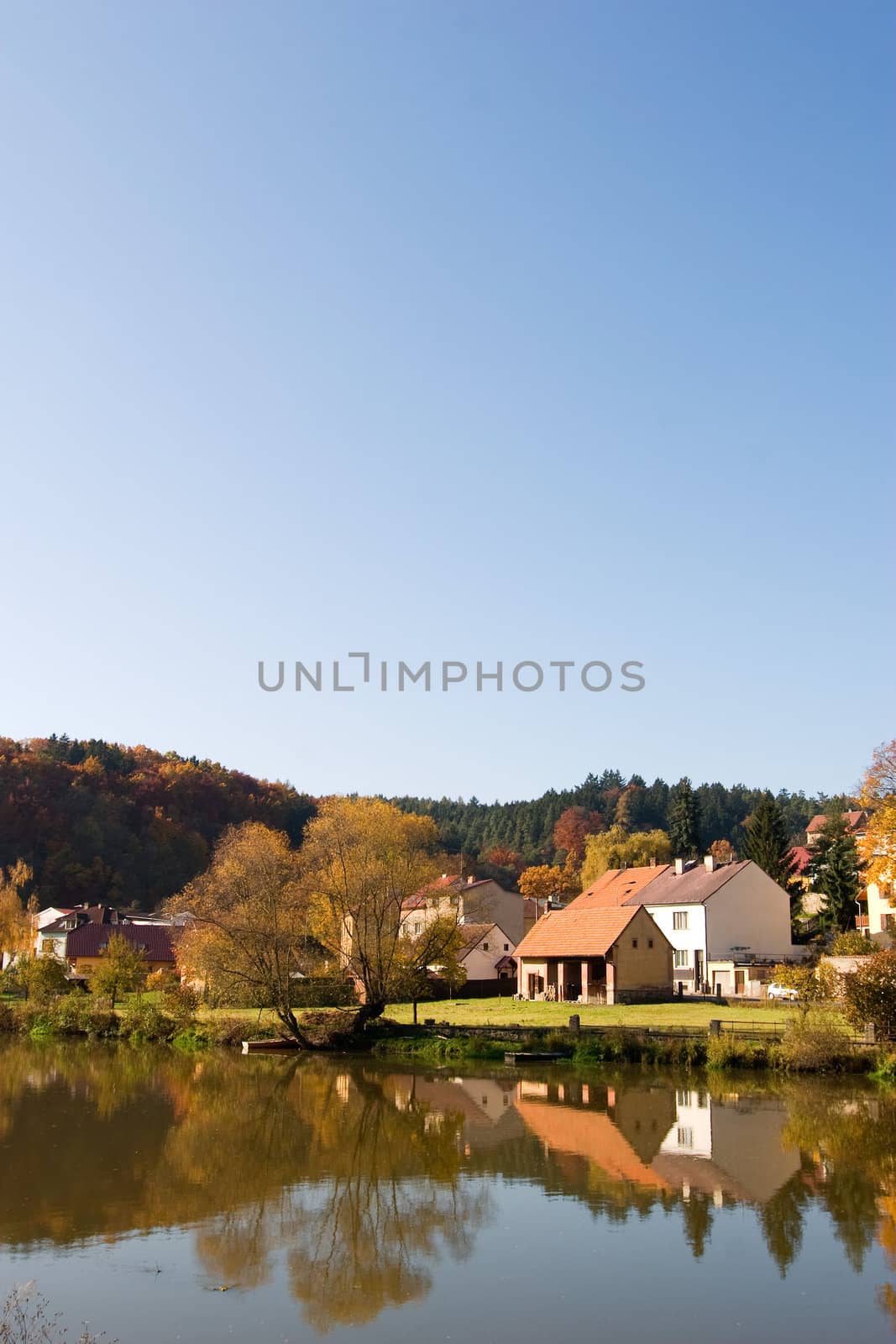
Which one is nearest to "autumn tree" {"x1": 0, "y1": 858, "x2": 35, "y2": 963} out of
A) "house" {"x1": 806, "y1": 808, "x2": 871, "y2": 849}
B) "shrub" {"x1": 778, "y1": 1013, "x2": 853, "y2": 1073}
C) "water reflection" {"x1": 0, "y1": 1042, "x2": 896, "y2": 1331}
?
"water reflection" {"x1": 0, "y1": 1042, "x2": 896, "y2": 1331}

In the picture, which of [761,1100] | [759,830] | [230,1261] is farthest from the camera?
[759,830]

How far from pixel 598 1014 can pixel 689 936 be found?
455 inches

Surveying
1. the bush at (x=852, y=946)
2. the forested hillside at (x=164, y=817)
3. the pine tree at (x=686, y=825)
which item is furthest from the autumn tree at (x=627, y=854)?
the bush at (x=852, y=946)

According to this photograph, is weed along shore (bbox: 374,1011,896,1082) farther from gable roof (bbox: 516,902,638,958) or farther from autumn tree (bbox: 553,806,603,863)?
autumn tree (bbox: 553,806,603,863)

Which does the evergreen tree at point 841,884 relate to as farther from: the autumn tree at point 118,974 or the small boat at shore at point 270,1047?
the autumn tree at point 118,974

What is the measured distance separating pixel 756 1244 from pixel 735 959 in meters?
41.4

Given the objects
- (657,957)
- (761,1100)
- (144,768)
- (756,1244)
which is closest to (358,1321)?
(756,1244)

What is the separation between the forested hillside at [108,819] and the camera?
351 feet

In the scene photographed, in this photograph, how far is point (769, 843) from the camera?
73.8m

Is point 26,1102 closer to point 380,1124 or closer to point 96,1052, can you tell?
point 380,1124

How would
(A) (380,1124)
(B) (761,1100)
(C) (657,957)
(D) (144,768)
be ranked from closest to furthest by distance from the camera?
(A) (380,1124) < (B) (761,1100) < (C) (657,957) < (D) (144,768)

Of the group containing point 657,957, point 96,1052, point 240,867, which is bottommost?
point 96,1052

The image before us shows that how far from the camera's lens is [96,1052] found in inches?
1864

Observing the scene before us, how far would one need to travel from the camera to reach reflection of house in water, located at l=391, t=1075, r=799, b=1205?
21.6 m
